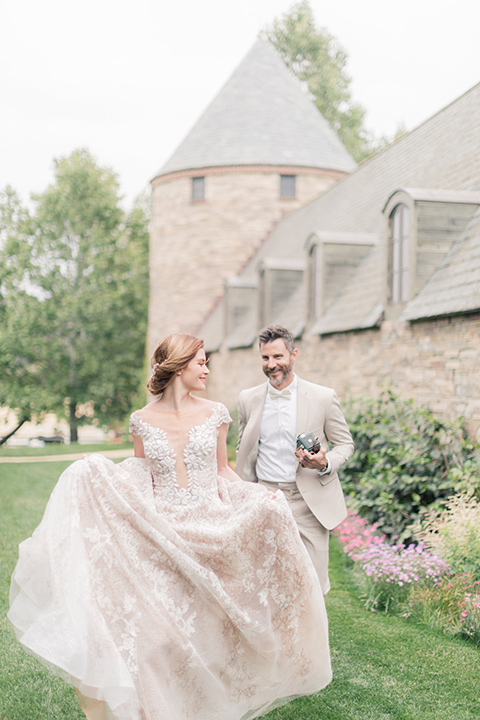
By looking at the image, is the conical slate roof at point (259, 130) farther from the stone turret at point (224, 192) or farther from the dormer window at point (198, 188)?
the dormer window at point (198, 188)

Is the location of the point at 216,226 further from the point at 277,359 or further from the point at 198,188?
the point at 277,359

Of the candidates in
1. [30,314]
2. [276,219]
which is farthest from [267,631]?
[30,314]

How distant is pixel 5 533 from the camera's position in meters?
10.1

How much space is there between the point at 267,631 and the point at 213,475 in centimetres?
83

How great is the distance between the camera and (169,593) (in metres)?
3.89

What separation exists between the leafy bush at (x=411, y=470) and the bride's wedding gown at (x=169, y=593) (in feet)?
14.2

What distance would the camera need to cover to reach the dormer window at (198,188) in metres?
27.5

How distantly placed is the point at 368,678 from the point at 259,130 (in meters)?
24.4

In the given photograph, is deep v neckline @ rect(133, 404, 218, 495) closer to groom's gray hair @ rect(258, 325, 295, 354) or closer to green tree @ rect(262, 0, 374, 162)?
groom's gray hair @ rect(258, 325, 295, 354)

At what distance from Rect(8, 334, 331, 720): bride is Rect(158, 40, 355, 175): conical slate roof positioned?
23.8 m

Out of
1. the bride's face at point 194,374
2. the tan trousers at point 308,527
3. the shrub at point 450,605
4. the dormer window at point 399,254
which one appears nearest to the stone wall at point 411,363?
the dormer window at point 399,254

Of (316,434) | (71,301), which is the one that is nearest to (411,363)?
(316,434)

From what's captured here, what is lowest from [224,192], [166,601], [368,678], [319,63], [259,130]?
[368,678]

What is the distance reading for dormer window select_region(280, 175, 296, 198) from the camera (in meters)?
27.4
